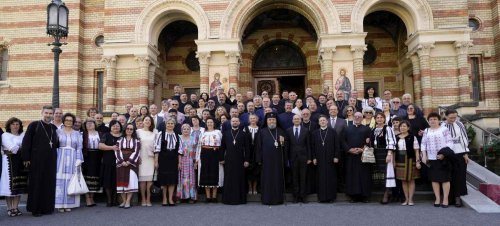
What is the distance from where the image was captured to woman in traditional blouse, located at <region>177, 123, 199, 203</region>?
8500 mm

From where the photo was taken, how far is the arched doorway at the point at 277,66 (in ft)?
61.7


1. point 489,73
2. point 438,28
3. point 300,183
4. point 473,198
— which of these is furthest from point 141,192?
point 489,73

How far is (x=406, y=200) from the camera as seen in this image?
811 centimetres

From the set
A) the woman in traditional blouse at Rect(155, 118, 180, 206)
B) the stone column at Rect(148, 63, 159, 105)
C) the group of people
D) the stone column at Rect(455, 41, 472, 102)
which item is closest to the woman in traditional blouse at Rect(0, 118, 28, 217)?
the group of people

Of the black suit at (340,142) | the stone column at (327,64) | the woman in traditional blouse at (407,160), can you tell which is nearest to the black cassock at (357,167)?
the black suit at (340,142)

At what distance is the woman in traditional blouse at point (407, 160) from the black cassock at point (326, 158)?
4.21ft

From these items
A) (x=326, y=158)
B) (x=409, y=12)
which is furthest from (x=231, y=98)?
(x=409, y=12)

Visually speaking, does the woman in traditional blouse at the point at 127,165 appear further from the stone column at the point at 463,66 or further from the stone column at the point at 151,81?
the stone column at the point at 463,66

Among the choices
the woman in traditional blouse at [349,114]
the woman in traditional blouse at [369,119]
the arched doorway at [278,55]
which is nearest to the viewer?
the woman in traditional blouse at [369,119]

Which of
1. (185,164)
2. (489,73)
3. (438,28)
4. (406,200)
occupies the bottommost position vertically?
(406,200)

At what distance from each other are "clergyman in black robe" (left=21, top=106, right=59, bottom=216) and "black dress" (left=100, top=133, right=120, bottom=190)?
100 cm

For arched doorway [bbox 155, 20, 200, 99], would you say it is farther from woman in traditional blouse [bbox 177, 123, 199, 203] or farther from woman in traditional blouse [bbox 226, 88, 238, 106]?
woman in traditional blouse [bbox 177, 123, 199, 203]

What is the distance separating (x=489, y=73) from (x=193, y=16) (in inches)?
506

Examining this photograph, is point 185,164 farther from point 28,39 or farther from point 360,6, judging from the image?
point 28,39
